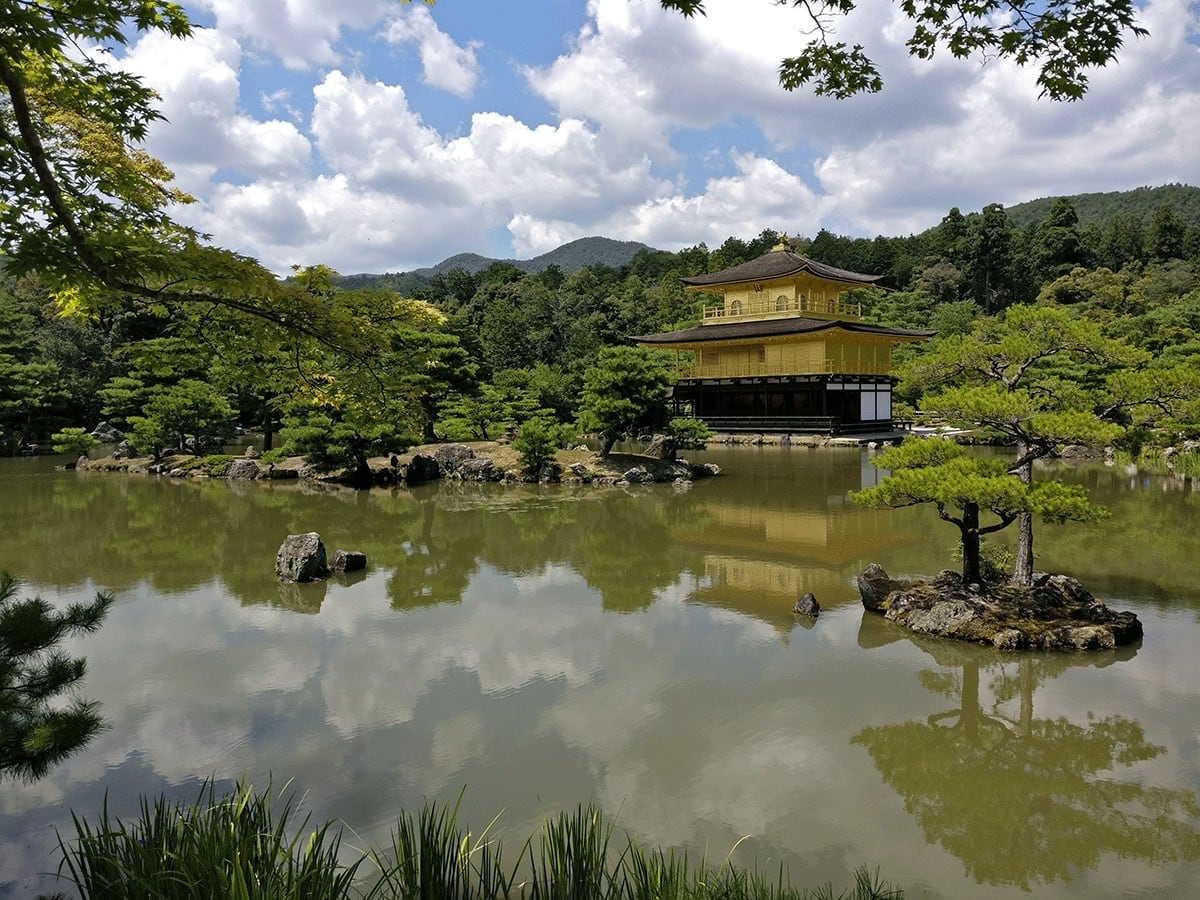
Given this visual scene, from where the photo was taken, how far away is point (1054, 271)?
43.9m

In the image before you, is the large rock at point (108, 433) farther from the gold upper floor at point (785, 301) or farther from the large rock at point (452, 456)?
the gold upper floor at point (785, 301)

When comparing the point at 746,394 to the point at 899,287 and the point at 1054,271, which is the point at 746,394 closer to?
the point at 1054,271

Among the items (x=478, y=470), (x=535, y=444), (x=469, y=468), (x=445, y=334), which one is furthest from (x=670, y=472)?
(x=445, y=334)

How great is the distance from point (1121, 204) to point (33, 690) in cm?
10735

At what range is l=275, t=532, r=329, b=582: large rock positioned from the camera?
28.7 ft

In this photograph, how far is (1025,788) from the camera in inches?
164

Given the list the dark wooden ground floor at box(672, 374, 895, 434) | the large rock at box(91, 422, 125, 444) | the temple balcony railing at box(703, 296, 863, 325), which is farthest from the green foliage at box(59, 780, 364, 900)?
the large rock at box(91, 422, 125, 444)

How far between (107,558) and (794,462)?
50.4 feet

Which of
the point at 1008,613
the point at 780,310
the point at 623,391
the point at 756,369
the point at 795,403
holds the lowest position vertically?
the point at 1008,613

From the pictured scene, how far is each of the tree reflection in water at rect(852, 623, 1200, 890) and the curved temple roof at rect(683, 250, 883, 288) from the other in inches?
922

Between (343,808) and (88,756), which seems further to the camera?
(88,756)

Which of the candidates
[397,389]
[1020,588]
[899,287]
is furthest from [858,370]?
[899,287]

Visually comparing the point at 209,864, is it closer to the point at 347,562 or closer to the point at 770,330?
the point at 347,562

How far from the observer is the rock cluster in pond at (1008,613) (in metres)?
6.10
